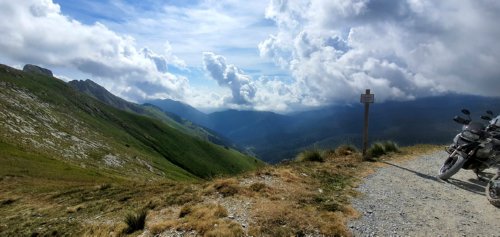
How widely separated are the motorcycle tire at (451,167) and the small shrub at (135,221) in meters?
14.2

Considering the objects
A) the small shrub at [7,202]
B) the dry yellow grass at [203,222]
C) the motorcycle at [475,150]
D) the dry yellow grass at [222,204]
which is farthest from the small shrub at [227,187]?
the small shrub at [7,202]

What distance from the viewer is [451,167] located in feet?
60.0

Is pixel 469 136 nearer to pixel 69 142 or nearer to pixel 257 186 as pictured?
pixel 257 186

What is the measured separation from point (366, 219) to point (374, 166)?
10739 millimetres

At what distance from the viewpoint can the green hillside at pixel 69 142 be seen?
66806 millimetres

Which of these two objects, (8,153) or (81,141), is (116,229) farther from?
(81,141)

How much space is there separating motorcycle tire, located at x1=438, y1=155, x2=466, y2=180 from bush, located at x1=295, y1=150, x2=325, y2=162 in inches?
271

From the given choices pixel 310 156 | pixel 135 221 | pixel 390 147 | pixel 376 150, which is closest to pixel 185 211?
pixel 135 221

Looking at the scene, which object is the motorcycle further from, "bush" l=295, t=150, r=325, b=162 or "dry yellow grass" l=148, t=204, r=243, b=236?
"dry yellow grass" l=148, t=204, r=243, b=236

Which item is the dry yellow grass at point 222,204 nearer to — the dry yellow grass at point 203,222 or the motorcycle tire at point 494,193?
the dry yellow grass at point 203,222

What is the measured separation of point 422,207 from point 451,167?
5942 millimetres

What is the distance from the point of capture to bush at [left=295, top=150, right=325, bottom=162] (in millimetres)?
23391

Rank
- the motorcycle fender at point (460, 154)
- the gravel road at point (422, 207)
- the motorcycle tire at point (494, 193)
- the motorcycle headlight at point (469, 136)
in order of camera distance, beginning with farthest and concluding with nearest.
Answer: the motorcycle headlight at point (469, 136) < the motorcycle fender at point (460, 154) < the motorcycle tire at point (494, 193) < the gravel road at point (422, 207)

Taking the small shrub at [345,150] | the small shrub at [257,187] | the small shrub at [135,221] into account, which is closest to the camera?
the small shrub at [135,221]
